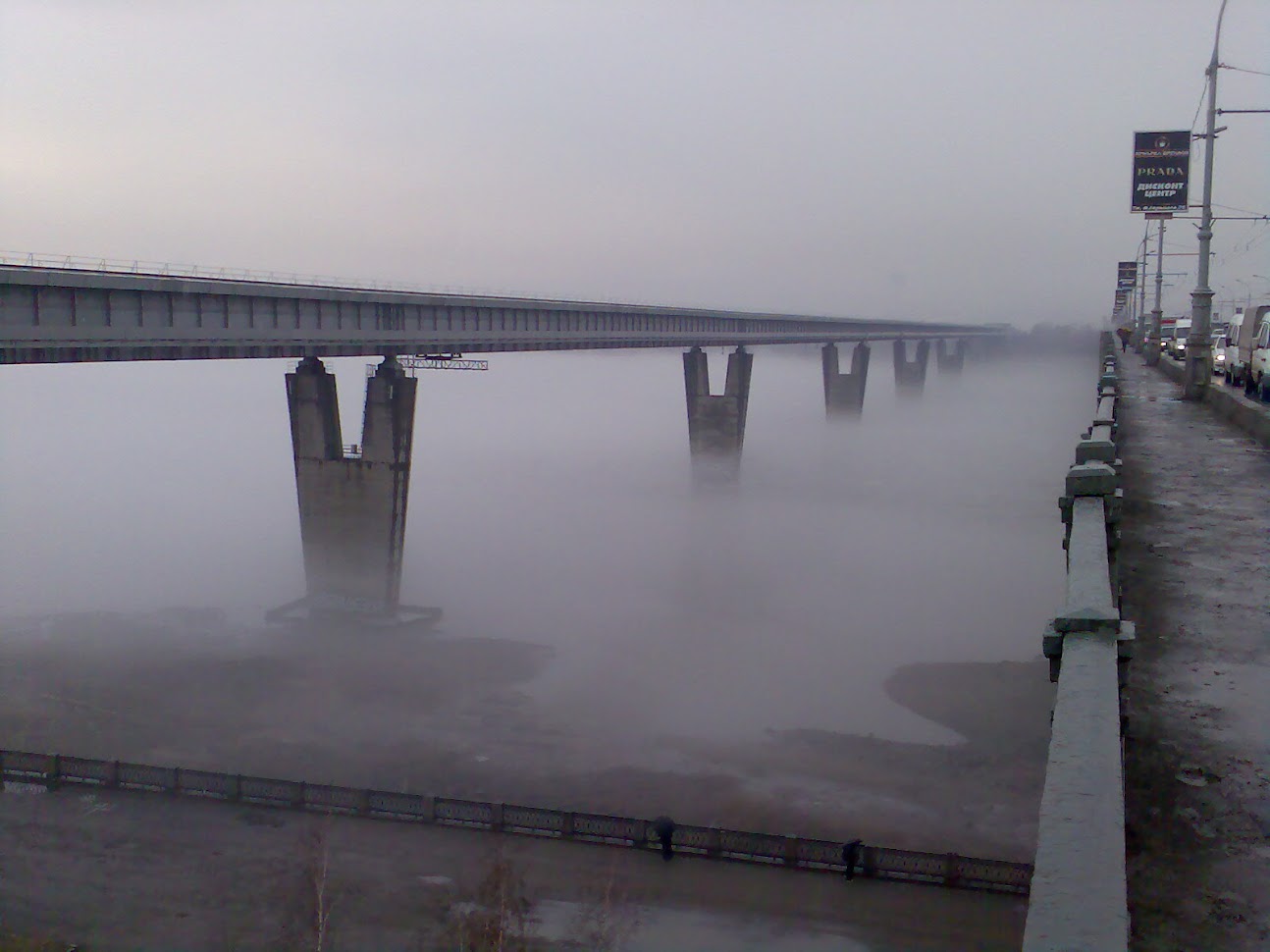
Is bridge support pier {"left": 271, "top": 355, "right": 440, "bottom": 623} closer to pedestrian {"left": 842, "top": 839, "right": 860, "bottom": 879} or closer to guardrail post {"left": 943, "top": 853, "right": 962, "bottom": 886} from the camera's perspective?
pedestrian {"left": 842, "top": 839, "right": 860, "bottom": 879}

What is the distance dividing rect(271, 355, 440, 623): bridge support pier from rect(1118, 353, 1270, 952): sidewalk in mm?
27545

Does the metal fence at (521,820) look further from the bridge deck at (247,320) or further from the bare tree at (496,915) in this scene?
the bridge deck at (247,320)

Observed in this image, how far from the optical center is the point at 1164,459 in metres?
16.5

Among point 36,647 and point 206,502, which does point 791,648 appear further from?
point 206,502

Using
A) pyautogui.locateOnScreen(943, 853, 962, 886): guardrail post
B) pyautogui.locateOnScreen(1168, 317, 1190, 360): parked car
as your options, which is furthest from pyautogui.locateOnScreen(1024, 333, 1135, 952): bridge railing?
pyautogui.locateOnScreen(1168, 317, 1190, 360): parked car

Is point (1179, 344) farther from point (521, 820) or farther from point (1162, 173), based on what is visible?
point (521, 820)

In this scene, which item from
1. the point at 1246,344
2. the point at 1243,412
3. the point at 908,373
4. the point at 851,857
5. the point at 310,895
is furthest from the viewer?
the point at 908,373

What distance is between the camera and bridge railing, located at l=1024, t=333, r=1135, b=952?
107 inches

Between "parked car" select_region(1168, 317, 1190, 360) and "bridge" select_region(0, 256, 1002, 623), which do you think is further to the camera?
"parked car" select_region(1168, 317, 1190, 360)

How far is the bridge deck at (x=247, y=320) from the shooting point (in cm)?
2441

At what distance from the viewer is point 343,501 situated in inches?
1478

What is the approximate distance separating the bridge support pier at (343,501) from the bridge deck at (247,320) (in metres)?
2.27

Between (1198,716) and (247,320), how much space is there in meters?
29.4

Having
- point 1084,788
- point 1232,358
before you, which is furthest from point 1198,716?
point 1232,358
